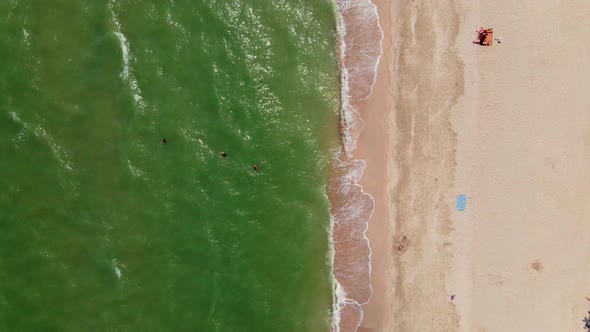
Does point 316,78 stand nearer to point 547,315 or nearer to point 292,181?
point 292,181

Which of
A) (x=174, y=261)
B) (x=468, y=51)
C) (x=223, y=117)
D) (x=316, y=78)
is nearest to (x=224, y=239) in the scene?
(x=174, y=261)

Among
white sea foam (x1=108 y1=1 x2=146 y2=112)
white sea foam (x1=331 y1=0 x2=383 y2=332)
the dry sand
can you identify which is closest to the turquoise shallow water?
white sea foam (x1=108 y1=1 x2=146 y2=112)

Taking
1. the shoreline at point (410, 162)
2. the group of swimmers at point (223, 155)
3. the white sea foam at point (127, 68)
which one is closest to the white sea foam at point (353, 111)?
the shoreline at point (410, 162)

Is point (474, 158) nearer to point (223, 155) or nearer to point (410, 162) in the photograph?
point (410, 162)

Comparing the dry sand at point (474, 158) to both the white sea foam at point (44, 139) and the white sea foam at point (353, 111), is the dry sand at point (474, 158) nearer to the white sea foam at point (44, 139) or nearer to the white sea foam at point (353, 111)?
the white sea foam at point (353, 111)

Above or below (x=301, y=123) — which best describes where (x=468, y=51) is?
above

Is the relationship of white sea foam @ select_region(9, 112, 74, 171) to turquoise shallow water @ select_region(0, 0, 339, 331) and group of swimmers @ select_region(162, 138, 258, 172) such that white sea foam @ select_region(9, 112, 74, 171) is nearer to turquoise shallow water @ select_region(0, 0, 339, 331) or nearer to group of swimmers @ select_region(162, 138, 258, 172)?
turquoise shallow water @ select_region(0, 0, 339, 331)

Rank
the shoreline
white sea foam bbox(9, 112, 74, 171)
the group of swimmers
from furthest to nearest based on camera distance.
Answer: the shoreline < the group of swimmers < white sea foam bbox(9, 112, 74, 171)
